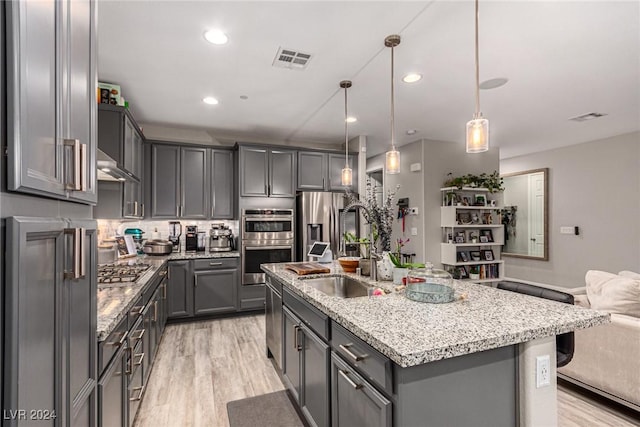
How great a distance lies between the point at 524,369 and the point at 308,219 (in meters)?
3.61

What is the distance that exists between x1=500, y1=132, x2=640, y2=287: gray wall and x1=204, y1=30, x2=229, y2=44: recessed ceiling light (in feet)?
20.1

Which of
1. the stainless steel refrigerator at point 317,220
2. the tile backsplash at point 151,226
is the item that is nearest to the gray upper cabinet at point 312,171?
the stainless steel refrigerator at point 317,220

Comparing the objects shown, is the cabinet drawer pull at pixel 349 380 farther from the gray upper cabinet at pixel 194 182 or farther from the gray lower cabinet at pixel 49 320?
the gray upper cabinet at pixel 194 182

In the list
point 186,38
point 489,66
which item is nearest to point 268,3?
point 186,38

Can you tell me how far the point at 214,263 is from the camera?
4.37 metres

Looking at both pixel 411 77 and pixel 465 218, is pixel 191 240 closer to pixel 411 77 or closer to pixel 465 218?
pixel 411 77

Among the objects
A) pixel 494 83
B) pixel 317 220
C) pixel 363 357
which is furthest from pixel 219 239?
pixel 494 83

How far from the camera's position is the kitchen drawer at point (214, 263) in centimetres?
428

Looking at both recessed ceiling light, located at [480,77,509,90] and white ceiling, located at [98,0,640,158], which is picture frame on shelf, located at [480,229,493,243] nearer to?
white ceiling, located at [98,0,640,158]

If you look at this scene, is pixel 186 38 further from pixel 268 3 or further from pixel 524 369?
pixel 524 369

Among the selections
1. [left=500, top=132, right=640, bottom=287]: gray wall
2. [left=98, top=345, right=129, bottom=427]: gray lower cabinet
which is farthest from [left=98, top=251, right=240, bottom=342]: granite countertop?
[left=500, top=132, right=640, bottom=287]: gray wall

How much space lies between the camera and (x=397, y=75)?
3043mm

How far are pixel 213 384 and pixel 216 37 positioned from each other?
273 cm

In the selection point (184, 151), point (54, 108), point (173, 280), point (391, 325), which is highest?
point (184, 151)
